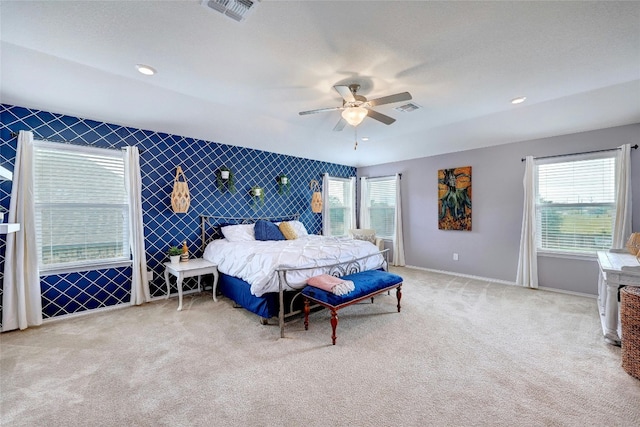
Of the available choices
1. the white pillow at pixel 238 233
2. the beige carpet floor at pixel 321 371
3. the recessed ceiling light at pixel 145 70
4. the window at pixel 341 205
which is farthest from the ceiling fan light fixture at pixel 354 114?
the window at pixel 341 205

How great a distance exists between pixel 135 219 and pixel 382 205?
5139 millimetres

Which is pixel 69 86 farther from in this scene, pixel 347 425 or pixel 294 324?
pixel 347 425

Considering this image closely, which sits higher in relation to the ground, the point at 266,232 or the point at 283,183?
the point at 283,183

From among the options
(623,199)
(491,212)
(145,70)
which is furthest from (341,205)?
(145,70)

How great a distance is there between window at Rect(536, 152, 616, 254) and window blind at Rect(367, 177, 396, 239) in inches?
109

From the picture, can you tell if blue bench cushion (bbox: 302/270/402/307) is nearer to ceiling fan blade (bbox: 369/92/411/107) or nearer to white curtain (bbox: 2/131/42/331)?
ceiling fan blade (bbox: 369/92/411/107)

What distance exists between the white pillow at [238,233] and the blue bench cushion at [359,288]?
1.94 meters

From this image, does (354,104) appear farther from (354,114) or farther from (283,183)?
(283,183)

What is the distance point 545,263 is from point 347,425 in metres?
4.51

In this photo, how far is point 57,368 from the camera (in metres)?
2.33

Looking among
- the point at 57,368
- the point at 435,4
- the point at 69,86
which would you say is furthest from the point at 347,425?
the point at 69,86

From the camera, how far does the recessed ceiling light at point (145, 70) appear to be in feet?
8.72

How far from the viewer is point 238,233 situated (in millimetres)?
4629

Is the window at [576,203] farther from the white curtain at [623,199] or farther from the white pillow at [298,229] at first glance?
the white pillow at [298,229]
